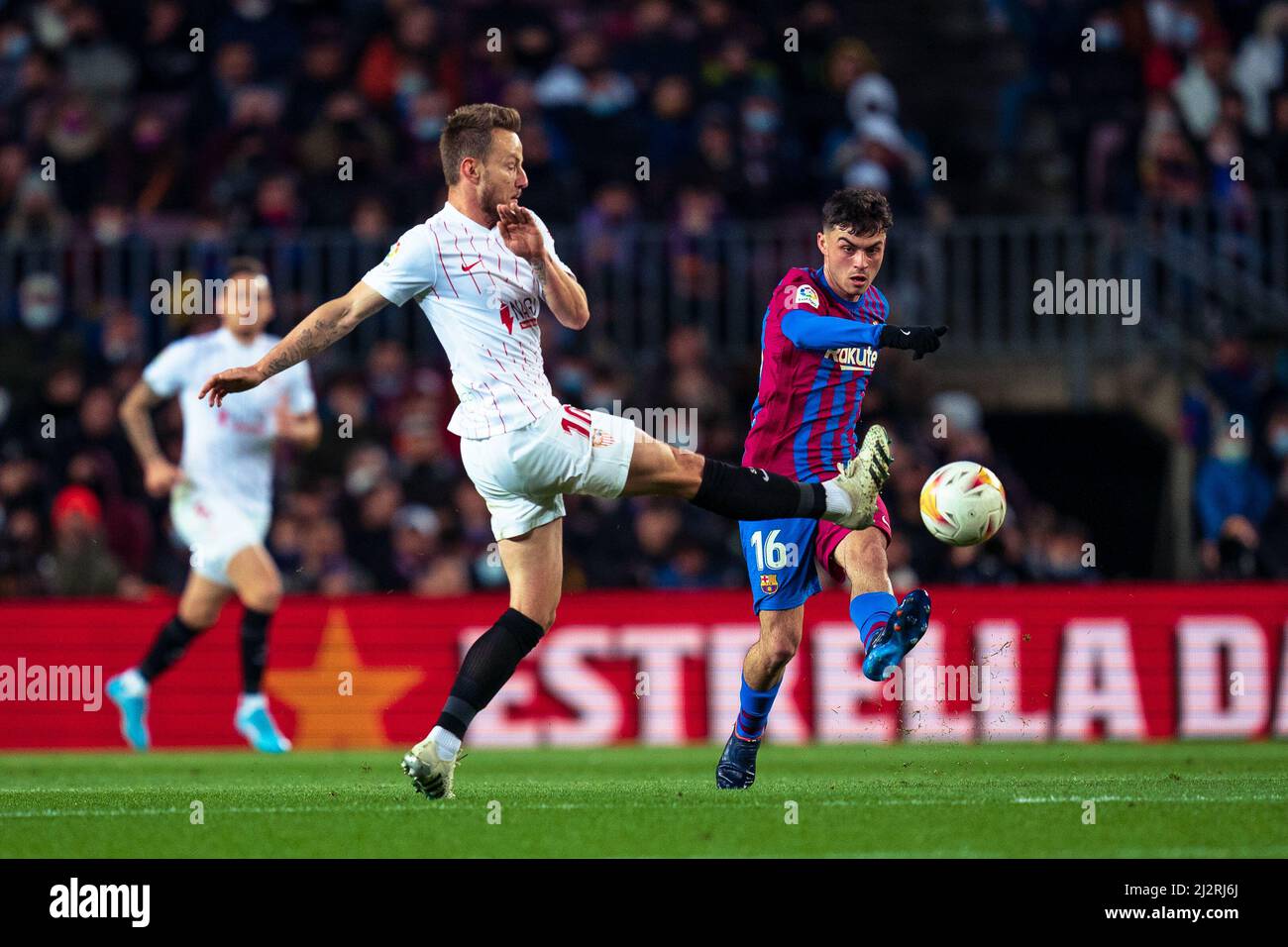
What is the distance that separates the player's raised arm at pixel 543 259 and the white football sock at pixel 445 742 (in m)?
1.55

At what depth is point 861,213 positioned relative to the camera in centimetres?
862

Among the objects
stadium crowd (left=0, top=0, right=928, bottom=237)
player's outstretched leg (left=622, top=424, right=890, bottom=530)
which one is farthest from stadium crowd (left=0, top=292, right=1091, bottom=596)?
player's outstretched leg (left=622, top=424, right=890, bottom=530)

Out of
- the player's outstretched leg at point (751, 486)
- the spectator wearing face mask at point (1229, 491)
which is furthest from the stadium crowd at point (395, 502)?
the player's outstretched leg at point (751, 486)

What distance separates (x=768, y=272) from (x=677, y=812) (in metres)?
8.84

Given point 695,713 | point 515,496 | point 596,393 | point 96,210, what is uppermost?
point 96,210

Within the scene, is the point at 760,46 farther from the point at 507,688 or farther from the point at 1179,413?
the point at 507,688

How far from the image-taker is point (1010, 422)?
16.7m

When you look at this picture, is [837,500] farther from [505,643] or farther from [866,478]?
[505,643]

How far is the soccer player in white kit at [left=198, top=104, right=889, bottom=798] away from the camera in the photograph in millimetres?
7641

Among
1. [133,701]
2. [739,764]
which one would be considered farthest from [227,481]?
[739,764]

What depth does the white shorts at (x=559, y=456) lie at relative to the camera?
25.1 feet

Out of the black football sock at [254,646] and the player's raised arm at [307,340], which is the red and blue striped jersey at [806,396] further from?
the black football sock at [254,646]

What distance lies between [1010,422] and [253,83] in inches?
258
